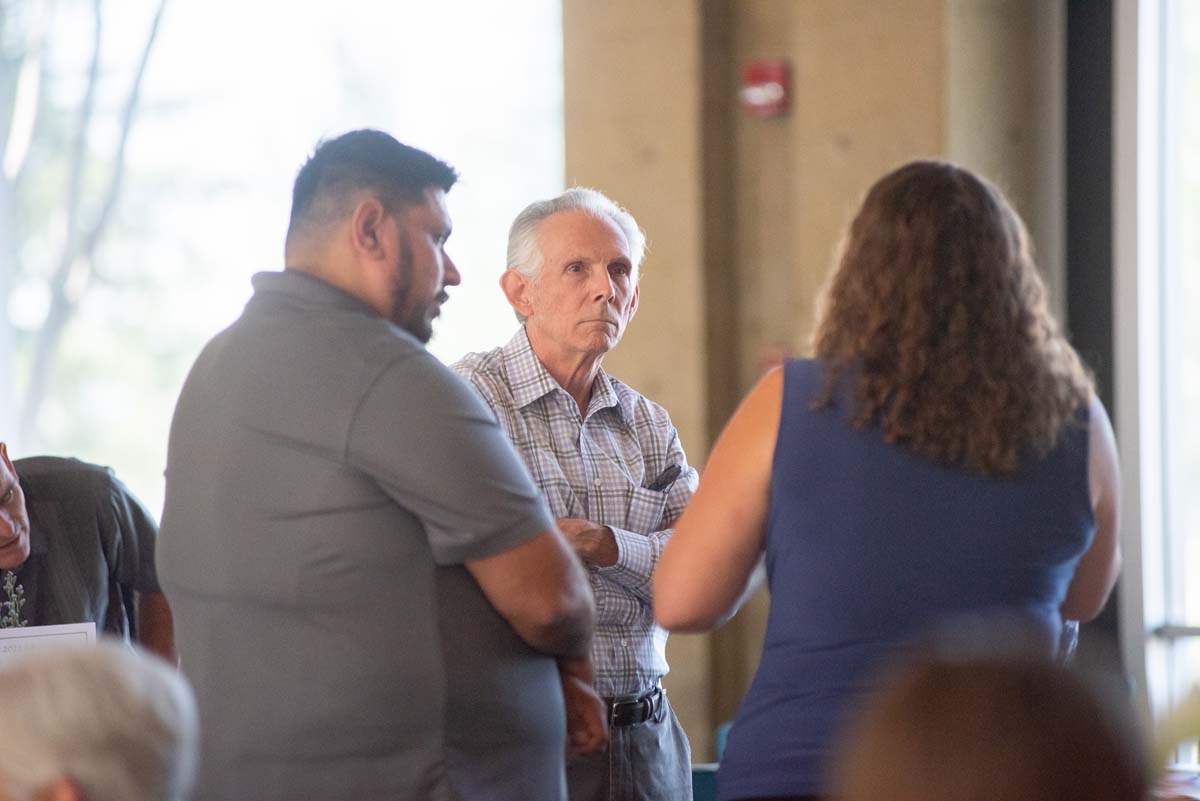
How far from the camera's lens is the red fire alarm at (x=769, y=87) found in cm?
397

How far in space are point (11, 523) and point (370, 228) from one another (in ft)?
2.94

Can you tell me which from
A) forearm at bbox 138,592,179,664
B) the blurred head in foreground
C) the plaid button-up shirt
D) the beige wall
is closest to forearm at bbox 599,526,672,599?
the plaid button-up shirt

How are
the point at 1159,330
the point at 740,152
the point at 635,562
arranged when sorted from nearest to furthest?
1. the point at 635,562
2. the point at 1159,330
3. the point at 740,152

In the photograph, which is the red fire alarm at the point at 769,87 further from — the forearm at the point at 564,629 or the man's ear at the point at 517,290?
the forearm at the point at 564,629

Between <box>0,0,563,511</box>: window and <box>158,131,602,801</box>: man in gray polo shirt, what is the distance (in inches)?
105

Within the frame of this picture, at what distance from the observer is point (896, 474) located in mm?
1651

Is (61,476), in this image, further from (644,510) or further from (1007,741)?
(1007,741)

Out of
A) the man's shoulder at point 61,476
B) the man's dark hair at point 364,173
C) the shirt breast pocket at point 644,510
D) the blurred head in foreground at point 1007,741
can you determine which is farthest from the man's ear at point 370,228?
the blurred head in foreground at point 1007,741

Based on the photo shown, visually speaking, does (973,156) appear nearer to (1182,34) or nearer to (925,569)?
(1182,34)

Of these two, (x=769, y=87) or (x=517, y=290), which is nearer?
(x=517, y=290)

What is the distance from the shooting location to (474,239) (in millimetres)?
4504

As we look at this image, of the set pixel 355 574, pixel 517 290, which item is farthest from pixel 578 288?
pixel 355 574

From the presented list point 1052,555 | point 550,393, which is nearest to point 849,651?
point 1052,555

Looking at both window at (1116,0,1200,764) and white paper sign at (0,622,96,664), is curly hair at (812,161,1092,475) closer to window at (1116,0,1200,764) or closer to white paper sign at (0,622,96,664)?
white paper sign at (0,622,96,664)
